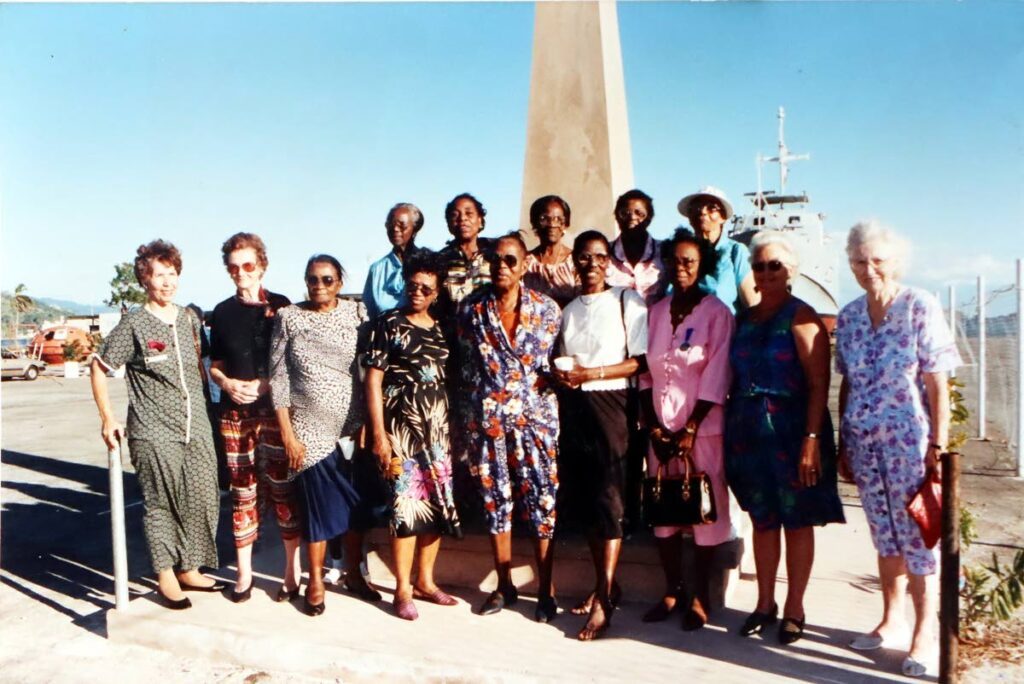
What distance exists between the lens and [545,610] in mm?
3641

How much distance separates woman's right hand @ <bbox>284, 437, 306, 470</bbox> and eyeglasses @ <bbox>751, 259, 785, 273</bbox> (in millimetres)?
2218

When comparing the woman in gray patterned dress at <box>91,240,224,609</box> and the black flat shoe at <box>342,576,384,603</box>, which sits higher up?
the woman in gray patterned dress at <box>91,240,224,609</box>

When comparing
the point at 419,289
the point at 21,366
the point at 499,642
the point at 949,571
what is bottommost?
the point at 499,642

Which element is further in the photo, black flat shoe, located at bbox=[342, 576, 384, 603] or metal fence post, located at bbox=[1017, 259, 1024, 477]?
metal fence post, located at bbox=[1017, 259, 1024, 477]

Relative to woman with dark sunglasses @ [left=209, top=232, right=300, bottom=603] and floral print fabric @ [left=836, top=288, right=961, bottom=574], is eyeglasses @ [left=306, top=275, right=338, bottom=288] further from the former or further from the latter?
floral print fabric @ [left=836, top=288, right=961, bottom=574]

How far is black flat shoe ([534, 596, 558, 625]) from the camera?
11.9 feet

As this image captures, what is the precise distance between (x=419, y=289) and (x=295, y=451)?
98 cm

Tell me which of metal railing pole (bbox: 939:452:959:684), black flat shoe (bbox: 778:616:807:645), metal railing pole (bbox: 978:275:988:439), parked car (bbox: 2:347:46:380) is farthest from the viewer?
parked car (bbox: 2:347:46:380)

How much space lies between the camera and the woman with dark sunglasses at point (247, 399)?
155 inches

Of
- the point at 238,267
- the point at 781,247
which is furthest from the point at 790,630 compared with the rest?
the point at 238,267

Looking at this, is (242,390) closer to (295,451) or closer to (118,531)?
(295,451)

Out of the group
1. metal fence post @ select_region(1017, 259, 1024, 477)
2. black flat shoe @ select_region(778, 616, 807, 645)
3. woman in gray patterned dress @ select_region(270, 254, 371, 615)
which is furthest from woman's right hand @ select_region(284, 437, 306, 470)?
metal fence post @ select_region(1017, 259, 1024, 477)

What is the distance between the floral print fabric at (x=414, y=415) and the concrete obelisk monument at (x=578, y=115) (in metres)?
1.96

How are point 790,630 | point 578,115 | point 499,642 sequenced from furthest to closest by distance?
point 578,115
point 499,642
point 790,630
